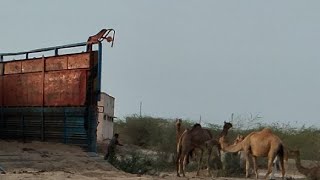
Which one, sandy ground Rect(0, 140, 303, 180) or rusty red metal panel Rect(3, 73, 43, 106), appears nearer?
sandy ground Rect(0, 140, 303, 180)

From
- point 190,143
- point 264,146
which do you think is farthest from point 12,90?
point 264,146

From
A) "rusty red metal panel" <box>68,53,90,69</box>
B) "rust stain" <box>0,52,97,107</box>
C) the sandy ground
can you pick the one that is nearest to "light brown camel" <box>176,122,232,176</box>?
the sandy ground

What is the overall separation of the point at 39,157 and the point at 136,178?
305 cm

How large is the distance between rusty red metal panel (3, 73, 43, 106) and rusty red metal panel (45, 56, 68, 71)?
1.43ft

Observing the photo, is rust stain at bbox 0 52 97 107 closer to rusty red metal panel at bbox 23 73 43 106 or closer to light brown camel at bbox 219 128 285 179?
rusty red metal panel at bbox 23 73 43 106

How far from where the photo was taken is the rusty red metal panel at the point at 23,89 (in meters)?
19.0

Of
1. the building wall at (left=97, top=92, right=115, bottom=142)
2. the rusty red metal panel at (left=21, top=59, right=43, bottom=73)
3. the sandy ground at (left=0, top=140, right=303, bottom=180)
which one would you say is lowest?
the sandy ground at (left=0, top=140, right=303, bottom=180)

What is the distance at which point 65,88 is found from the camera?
18078mm

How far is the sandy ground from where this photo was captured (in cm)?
1437

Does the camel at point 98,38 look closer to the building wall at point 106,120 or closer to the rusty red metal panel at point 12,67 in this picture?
the rusty red metal panel at point 12,67

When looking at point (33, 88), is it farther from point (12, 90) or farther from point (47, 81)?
point (12, 90)

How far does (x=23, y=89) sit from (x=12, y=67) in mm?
1058

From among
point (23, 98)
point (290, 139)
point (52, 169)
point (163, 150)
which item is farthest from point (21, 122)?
point (290, 139)

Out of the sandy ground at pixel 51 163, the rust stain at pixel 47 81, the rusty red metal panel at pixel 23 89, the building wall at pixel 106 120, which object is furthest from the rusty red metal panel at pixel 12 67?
the building wall at pixel 106 120
